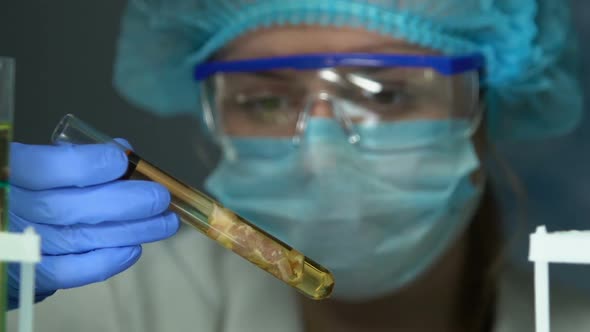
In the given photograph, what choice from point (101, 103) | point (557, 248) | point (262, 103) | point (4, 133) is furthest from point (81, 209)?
point (101, 103)

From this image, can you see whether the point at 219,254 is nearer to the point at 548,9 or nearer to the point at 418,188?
the point at 418,188

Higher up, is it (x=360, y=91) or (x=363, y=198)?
(x=360, y=91)

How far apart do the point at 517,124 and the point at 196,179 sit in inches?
33.7

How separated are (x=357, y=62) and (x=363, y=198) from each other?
230 mm

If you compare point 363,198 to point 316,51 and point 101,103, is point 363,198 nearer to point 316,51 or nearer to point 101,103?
point 316,51

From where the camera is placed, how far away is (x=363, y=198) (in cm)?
132

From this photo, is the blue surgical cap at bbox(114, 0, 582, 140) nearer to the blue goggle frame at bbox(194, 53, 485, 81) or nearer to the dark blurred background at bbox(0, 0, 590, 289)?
the blue goggle frame at bbox(194, 53, 485, 81)

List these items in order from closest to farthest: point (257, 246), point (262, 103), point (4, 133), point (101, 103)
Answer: point (4, 133) → point (257, 246) → point (262, 103) → point (101, 103)

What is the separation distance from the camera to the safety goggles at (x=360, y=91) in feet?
4.37

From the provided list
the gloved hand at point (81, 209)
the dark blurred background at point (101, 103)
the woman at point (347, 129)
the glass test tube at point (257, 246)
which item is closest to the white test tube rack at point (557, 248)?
the glass test tube at point (257, 246)

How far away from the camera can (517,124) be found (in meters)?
1.59

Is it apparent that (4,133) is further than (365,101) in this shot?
No

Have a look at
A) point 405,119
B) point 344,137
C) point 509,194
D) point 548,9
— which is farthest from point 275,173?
point 509,194

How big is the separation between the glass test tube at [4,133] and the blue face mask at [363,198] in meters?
0.68
